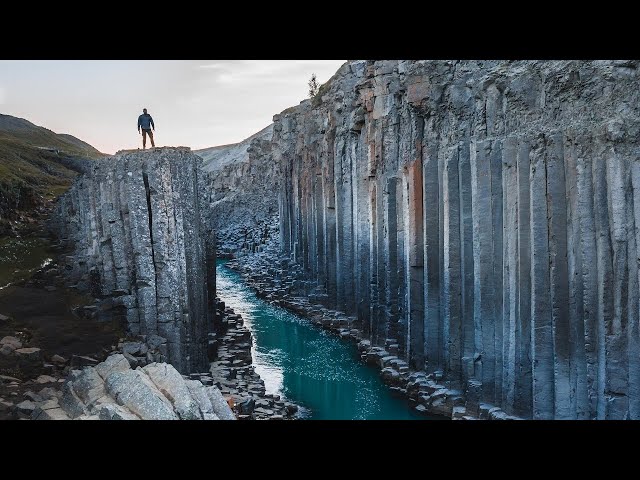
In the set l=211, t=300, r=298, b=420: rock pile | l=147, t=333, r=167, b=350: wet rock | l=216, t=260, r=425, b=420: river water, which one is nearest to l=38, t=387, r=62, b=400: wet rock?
l=211, t=300, r=298, b=420: rock pile

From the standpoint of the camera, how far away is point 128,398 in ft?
28.9

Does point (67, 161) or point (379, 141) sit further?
point (67, 161)

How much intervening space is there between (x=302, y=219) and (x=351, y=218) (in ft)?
37.2

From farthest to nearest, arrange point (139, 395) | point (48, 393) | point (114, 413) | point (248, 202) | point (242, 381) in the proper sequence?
point (248, 202) < point (242, 381) < point (48, 393) < point (139, 395) < point (114, 413)

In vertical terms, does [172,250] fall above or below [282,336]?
above

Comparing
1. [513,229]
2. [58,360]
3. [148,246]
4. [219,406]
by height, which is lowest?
[219,406]

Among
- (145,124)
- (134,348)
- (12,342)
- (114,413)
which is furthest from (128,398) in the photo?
(145,124)

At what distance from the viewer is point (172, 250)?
1484 centimetres

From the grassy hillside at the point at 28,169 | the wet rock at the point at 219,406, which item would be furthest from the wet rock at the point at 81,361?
the grassy hillside at the point at 28,169

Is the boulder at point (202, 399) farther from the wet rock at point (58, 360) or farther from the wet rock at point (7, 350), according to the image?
the wet rock at point (7, 350)

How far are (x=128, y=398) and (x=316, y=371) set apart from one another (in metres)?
11.0

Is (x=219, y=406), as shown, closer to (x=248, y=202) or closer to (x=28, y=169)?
(x=28, y=169)

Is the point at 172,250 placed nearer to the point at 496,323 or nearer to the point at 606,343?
the point at 496,323
